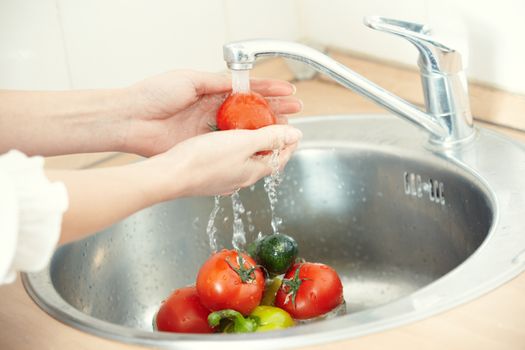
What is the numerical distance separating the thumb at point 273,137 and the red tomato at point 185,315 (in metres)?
0.23

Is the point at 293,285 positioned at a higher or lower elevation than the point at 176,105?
lower

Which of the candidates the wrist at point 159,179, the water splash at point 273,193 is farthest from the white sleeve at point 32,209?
the water splash at point 273,193

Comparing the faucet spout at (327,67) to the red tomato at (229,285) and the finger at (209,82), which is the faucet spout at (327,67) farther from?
the red tomato at (229,285)

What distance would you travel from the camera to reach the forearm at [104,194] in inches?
39.3

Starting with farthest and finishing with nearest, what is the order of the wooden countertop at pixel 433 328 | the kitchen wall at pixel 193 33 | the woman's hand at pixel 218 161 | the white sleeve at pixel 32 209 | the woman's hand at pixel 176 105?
1. the kitchen wall at pixel 193 33
2. the woman's hand at pixel 176 105
3. the woman's hand at pixel 218 161
4. the wooden countertop at pixel 433 328
5. the white sleeve at pixel 32 209

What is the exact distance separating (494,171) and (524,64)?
0.21 m

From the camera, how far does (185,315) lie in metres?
1.26

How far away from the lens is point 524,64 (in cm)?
147

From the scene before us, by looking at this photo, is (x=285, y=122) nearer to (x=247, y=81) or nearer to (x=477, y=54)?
(x=247, y=81)

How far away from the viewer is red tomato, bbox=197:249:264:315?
1.23 m

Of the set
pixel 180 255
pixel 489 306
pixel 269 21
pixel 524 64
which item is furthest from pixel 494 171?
pixel 269 21

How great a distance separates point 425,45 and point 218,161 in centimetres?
38

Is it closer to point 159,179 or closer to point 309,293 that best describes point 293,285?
point 309,293

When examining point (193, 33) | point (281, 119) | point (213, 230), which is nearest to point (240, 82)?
point (281, 119)
